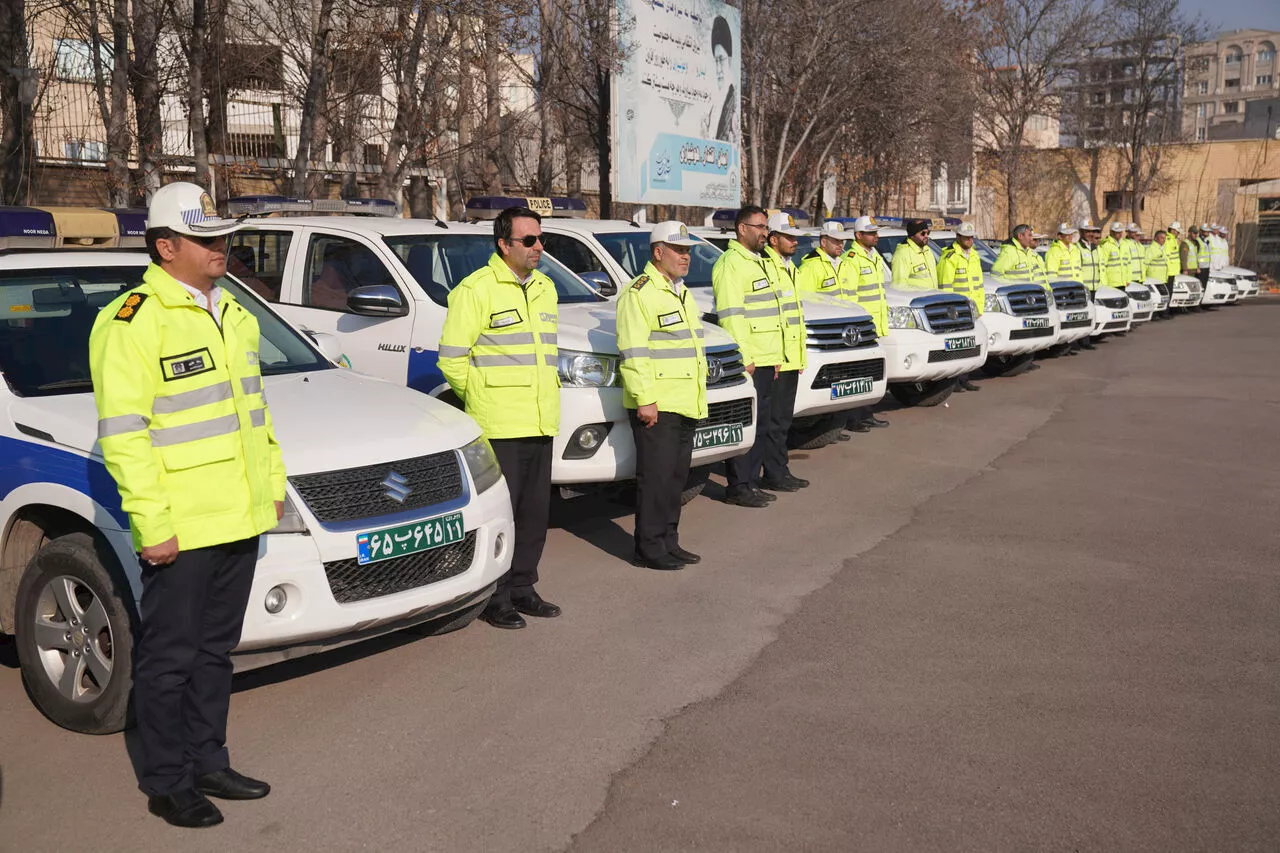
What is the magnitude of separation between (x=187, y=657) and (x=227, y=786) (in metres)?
0.49

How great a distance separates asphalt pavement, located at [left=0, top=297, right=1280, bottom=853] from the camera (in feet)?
12.8

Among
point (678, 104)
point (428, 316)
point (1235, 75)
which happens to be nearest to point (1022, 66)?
point (678, 104)

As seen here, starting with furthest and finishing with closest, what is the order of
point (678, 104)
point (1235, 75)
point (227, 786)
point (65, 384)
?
point (1235, 75)
point (678, 104)
point (65, 384)
point (227, 786)

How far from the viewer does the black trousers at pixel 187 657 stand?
3.84 metres

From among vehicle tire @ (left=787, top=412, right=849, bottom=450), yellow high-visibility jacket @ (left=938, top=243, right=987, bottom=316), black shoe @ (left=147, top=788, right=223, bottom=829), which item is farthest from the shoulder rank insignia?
yellow high-visibility jacket @ (left=938, top=243, right=987, bottom=316)

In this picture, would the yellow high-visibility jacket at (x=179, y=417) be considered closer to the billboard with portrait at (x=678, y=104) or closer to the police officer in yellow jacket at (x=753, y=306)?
the police officer in yellow jacket at (x=753, y=306)

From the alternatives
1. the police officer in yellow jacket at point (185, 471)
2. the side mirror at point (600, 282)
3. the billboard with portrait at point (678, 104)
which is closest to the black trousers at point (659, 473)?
the side mirror at point (600, 282)

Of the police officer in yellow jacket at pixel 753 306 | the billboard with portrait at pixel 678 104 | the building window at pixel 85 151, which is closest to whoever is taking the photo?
the police officer in yellow jacket at pixel 753 306

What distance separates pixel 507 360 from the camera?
5.91 m

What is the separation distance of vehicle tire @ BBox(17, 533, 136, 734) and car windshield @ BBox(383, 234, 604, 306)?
11.5 feet

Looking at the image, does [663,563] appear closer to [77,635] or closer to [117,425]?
[77,635]

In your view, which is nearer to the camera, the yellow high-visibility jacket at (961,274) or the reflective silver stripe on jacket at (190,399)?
the reflective silver stripe on jacket at (190,399)

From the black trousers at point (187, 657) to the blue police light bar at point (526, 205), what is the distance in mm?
6762

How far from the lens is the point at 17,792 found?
13.8 feet
